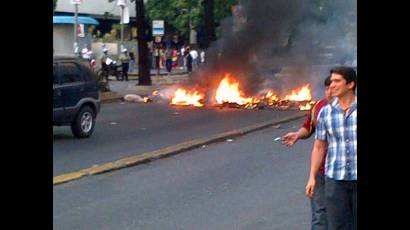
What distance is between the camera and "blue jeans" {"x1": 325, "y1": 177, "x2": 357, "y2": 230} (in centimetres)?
481

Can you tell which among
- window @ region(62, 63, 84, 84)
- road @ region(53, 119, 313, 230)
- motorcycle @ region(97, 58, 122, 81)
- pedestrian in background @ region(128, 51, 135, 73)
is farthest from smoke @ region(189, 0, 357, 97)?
pedestrian in background @ region(128, 51, 135, 73)

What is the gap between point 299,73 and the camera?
26734 millimetres

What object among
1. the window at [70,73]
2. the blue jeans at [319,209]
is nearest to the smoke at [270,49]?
the window at [70,73]

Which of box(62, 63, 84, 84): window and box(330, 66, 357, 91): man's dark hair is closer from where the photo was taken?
box(330, 66, 357, 91): man's dark hair

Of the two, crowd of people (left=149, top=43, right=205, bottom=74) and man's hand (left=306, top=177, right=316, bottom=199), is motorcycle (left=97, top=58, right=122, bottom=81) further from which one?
man's hand (left=306, top=177, right=316, bottom=199)

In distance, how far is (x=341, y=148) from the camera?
476 centimetres

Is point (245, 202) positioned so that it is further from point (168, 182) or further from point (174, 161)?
point (174, 161)

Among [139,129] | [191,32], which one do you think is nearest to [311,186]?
[139,129]

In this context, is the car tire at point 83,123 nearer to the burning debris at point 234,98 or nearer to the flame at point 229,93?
the burning debris at point 234,98

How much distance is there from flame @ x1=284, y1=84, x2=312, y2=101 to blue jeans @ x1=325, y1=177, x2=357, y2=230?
781 inches

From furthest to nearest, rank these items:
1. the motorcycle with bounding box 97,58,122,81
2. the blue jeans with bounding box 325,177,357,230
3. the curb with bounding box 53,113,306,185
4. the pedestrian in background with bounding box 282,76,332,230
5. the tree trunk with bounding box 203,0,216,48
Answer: the motorcycle with bounding box 97,58,122,81 < the tree trunk with bounding box 203,0,216,48 < the curb with bounding box 53,113,306,185 < the pedestrian in background with bounding box 282,76,332,230 < the blue jeans with bounding box 325,177,357,230

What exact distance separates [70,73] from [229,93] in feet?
34.1

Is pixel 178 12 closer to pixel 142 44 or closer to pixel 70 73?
pixel 142 44
